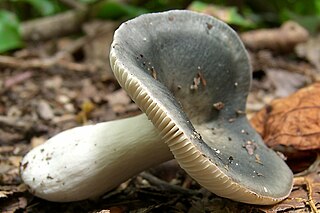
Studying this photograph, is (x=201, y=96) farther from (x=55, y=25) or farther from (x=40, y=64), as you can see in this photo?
(x=55, y=25)

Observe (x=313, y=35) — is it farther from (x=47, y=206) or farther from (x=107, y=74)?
(x=47, y=206)

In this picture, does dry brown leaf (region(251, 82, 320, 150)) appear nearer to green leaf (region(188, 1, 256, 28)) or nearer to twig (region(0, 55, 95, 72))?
green leaf (region(188, 1, 256, 28))

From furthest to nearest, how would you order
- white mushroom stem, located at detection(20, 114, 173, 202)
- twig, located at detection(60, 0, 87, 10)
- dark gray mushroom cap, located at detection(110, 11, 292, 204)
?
twig, located at detection(60, 0, 87, 10) < white mushroom stem, located at detection(20, 114, 173, 202) < dark gray mushroom cap, located at detection(110, 11, 292, 204)

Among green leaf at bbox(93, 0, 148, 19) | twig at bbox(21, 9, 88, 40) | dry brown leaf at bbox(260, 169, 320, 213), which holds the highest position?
dry brown leaf at bbox(260, 169, 320, 213)

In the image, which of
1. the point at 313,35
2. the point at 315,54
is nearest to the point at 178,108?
the point at 315,54

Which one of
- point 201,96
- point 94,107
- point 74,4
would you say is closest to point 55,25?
point 74,4

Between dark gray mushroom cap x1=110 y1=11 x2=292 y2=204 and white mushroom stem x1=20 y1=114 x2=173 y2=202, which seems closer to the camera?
dark gray mushroom cap x1=110 y1=11 x2=292 y2=204

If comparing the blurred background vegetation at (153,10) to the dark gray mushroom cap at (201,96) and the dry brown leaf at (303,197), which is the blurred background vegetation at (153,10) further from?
the dry brown leaf at (303,197)

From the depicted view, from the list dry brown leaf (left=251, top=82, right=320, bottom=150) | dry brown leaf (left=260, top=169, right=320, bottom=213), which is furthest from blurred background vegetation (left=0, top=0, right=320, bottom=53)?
dry brown leaf (left=260, top=169, right=320, bottom=213)
